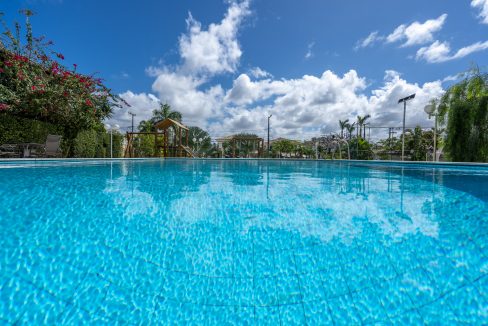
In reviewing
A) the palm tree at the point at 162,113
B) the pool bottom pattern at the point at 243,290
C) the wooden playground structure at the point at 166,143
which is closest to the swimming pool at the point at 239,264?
the pool bottom pattern at the point at 243,290

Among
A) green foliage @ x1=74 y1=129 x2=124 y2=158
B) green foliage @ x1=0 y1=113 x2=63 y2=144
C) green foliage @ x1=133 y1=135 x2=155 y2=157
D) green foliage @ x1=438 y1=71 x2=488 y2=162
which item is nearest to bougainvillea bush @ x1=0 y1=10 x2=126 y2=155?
green foliage @ x1=0 y1=113 x2=63 y2=144

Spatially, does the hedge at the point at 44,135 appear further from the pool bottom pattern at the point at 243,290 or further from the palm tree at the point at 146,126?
the palm tree at the point at 146,126

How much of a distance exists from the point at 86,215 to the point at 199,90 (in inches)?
891

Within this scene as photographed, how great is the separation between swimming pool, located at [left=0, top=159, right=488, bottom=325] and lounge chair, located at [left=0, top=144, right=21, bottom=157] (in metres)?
8.25

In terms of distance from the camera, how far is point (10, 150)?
9.59m

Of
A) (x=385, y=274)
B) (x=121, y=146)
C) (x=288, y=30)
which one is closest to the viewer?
(x=385, y=274)

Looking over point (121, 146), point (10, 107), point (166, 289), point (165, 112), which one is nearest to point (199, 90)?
point (165, 112)

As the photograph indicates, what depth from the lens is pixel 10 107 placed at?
9.15m

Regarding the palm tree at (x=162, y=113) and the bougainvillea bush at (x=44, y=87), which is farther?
the palm tree at (x=162, y=113)

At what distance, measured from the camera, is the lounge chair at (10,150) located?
9125 millimetres

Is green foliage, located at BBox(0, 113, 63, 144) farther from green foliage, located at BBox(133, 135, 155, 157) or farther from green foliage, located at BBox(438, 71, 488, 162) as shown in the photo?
green foliage, located at BBox(438, 71, 488, 162)

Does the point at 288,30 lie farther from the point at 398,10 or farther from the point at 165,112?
the point at 165,112

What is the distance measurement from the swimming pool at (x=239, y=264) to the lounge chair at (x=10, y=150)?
8.25 meters

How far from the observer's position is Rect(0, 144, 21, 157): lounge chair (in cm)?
912
